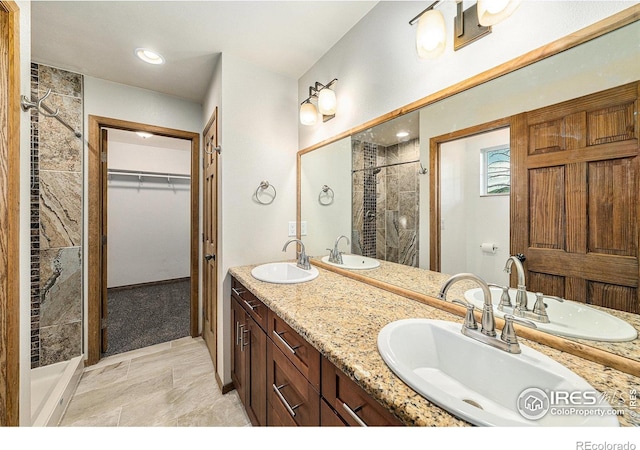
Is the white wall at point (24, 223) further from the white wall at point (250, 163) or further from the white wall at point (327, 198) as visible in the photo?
the white wall at point (327, 198)

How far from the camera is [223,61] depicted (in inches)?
67.7

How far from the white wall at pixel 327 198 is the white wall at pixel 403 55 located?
145 mm

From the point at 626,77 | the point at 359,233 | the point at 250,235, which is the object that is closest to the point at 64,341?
the point at 250,235

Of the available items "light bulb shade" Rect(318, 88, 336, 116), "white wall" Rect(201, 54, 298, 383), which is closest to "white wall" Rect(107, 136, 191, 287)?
"white wall" Rect(201, 54, 298, 383)

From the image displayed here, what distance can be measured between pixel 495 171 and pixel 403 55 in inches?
30.4

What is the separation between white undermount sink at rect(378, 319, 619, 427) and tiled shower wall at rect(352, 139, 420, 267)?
1.49ft

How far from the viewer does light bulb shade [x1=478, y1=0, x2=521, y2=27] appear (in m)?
0.79

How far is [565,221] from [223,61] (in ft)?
6.91

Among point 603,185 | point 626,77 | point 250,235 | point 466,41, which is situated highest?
point 466,41

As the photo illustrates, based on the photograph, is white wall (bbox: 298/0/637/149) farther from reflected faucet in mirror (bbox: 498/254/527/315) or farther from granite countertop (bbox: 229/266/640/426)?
granite countertop (bbox: 229/266/640/426)

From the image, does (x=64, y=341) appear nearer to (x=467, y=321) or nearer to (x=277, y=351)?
(x=277, y=351)

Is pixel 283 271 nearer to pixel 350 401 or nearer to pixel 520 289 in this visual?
pixel 350 401

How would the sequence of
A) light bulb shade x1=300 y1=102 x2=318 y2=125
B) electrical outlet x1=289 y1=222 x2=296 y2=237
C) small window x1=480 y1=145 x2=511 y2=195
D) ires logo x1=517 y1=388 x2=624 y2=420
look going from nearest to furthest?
1. ires logo x1=517 y1=388 x2=624 y2=420
2. small window x1=480 y1=145 x2=511 y2=195
3. light bulb shade x1=300 y1=102 x2=318 y2=125
4. electrical outlet x1=289 y1=222 x2=296 y2=237

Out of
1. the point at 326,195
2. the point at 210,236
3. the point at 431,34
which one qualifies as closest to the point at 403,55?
the point at 431,34
